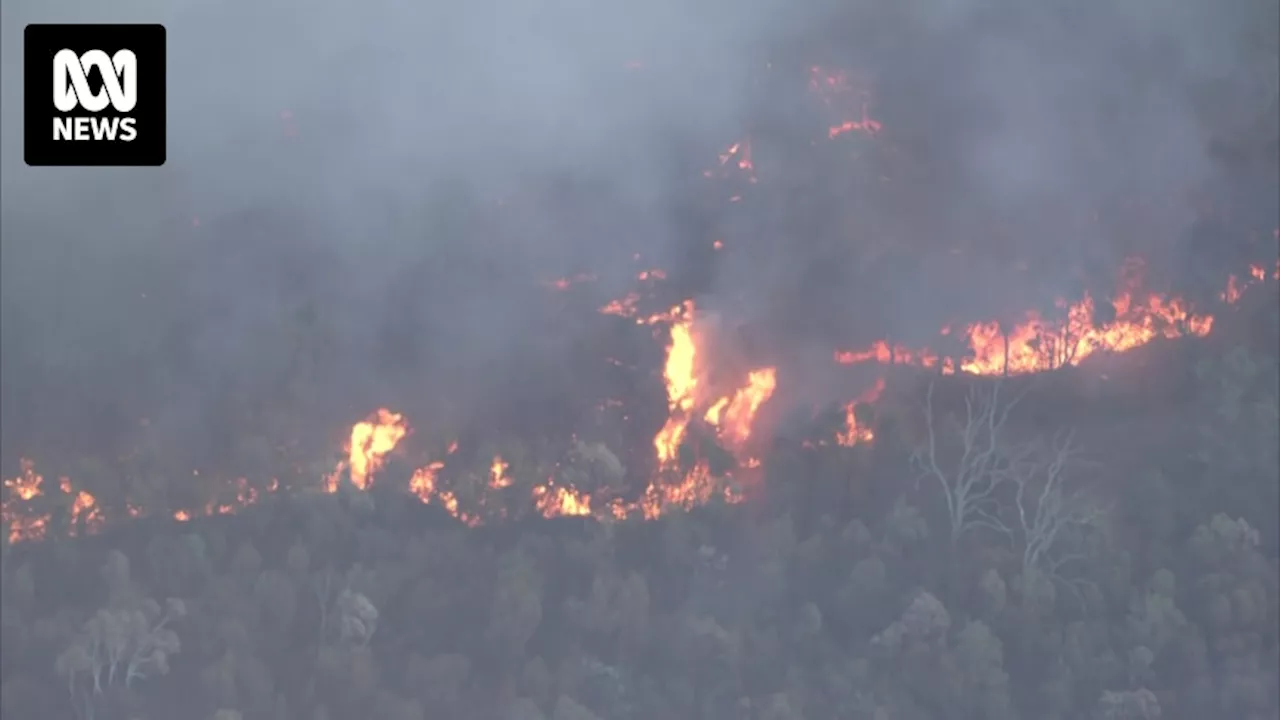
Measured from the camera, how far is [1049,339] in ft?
26.5

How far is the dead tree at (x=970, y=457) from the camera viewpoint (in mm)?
7977

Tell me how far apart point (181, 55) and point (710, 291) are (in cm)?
301

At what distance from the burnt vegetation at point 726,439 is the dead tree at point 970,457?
0.08 feet

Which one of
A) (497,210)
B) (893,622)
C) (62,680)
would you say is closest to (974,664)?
(893,622)

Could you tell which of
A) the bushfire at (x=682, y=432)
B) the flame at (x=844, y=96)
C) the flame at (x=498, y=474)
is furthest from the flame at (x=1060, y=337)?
the flame at (x=498, y=474)

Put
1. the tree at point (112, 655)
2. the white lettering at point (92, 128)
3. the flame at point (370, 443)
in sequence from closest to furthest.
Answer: the white lettering at point (92, 128)
the tree at point (112, 655)
the flame at point (370, 443)

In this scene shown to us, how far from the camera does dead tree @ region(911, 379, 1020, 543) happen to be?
7.98m

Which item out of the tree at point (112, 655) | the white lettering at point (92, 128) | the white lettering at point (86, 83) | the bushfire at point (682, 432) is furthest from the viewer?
the bushfire at point (682, 432)

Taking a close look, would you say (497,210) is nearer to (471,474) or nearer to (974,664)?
(471,474)

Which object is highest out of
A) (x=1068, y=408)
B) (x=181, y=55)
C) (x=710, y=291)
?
(x=181, y=55)

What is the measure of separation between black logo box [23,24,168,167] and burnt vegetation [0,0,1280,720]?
16.4 inches

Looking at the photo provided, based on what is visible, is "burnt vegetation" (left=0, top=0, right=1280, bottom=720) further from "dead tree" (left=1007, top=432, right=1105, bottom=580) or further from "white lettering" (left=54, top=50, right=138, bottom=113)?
"white lettering" (left=54, top=50, right=138, bottom=113)

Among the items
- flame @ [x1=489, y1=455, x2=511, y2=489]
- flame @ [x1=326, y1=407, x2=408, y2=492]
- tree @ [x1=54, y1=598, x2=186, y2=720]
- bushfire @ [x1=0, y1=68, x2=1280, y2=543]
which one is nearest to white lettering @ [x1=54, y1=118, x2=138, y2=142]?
bushfire @ [x1=0, y1=68, x2=1280, y2=543]

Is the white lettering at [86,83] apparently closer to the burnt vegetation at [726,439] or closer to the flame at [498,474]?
the burnt vegetation at [726,439]
